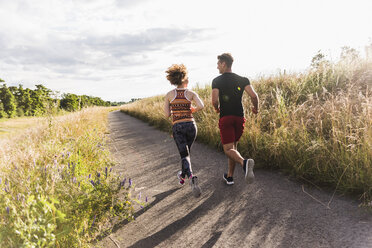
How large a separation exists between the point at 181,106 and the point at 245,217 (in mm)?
1898

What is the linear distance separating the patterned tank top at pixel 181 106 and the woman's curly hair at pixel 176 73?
17 centimetres

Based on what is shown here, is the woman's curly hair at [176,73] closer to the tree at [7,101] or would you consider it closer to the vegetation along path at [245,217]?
the vegetation along path at [245,217]

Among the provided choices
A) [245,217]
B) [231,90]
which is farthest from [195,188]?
[231,90]

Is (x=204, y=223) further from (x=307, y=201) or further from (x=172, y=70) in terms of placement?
(x=172, y=70)

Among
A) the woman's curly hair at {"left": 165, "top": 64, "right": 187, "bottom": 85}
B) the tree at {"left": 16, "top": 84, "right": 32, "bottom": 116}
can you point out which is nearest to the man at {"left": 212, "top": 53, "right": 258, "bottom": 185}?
the woman's curly hair at {"left": 165, "top": 64, "right": 187, "bottom": 85}

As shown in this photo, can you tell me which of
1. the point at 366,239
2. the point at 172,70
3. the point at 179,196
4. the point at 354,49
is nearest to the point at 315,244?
the point at 366,239

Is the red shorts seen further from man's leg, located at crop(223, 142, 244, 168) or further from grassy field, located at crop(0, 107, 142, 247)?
grassy field, located at crop(0, 107, 142, 247)

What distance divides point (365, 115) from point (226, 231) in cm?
289

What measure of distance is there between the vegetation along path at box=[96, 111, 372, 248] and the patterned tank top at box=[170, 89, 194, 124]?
1.31 metres

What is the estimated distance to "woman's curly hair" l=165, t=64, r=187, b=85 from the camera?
3.24 meters

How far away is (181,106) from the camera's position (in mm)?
3238

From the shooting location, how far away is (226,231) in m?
2.29

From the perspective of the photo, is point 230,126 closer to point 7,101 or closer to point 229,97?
point 229,97

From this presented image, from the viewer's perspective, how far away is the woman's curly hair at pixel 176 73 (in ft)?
10.6
